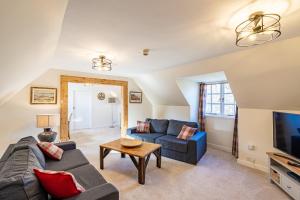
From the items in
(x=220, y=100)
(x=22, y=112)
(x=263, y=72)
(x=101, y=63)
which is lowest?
(x=22, y=112)

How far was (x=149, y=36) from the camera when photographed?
6.91 ft

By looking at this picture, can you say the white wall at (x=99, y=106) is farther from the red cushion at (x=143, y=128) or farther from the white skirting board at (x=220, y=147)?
the white skirting board at (x=220, y=147)

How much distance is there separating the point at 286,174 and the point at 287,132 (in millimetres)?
646

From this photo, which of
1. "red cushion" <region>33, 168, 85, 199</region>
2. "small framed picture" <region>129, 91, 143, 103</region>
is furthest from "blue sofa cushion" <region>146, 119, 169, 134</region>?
"red cushion" <region>33, 168, 85, 199</region>

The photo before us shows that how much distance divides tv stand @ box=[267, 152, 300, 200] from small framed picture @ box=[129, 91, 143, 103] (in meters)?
4.23

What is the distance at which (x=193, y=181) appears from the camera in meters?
2.71

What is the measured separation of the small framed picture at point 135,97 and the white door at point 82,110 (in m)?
2.86

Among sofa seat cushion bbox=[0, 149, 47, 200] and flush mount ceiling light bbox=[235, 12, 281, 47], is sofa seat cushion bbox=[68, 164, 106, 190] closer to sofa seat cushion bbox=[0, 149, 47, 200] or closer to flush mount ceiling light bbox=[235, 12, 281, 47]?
sofa seat cushion bbox=[0, 149, 47, 200]

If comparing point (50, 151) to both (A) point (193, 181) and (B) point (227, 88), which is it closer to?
(A) point (193, 181)

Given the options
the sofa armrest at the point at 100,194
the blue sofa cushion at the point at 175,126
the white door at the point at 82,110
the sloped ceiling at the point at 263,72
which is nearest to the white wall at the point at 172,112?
the blue sofa cushion at the point at 175,126

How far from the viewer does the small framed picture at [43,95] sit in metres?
3.82

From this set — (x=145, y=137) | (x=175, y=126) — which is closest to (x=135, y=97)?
(x=145, y=137)

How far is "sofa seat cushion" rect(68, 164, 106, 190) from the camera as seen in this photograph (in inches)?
71.9

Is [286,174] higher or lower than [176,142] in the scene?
lower
